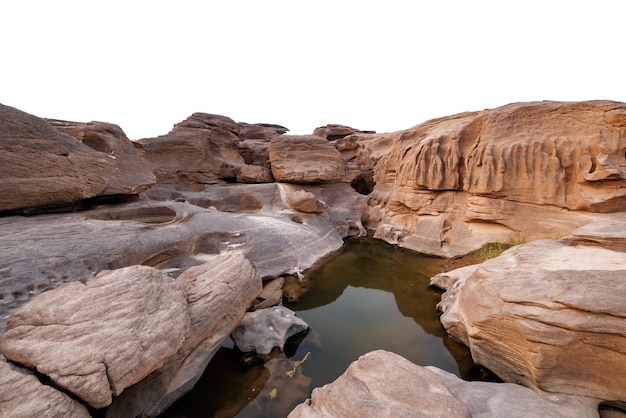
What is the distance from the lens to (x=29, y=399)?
1846 mm

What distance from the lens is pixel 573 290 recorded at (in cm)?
251

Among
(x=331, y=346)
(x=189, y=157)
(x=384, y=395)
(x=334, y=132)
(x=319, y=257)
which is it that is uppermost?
(x=334, y=132)

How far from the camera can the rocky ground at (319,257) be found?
224 centimetres

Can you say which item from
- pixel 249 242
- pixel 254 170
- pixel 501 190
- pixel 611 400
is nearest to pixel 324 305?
pixel 249 242

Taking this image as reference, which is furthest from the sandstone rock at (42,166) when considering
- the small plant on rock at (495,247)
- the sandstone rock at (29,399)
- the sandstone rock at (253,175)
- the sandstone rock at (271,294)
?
the small plant on rock at (495,247)

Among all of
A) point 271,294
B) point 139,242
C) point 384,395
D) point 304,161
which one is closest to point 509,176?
point 271,294

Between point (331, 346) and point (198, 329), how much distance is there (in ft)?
6.98

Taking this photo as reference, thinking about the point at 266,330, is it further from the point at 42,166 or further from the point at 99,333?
the point at 42,166

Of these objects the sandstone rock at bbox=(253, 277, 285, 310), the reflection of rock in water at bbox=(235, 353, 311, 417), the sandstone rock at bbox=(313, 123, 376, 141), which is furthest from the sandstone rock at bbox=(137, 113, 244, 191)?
the reflection of rock in water at bbox=(235, 353, 311, 417)

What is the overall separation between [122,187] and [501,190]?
1017 cm

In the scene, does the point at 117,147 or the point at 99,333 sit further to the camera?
the point at 117,147

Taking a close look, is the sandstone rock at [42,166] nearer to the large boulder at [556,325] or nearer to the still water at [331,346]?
the still water at [331,346]

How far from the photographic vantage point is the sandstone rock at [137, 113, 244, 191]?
11.7 metres

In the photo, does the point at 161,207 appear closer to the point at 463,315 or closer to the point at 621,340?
the point at 463,315
